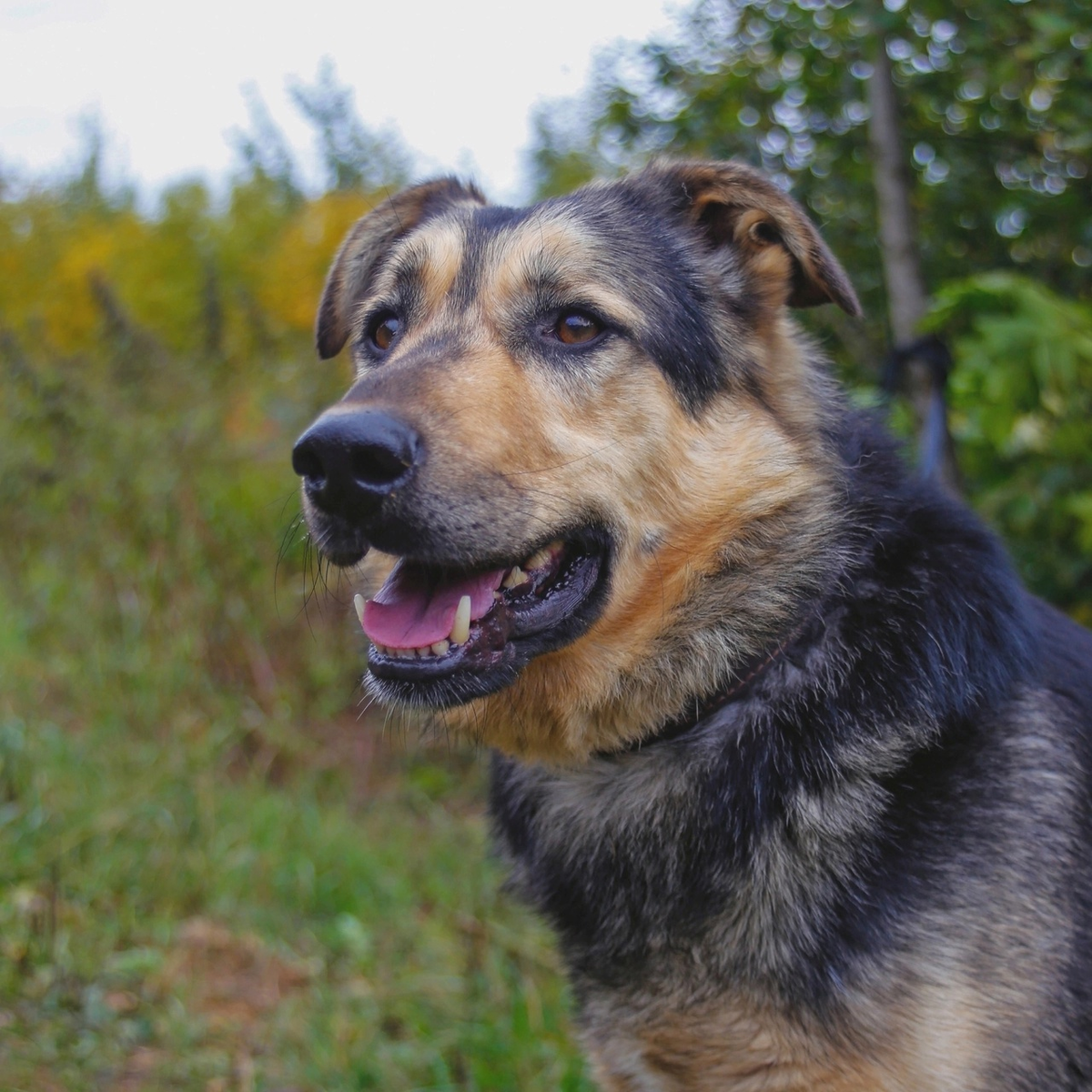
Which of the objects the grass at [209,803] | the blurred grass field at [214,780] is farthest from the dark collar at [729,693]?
the grass at [209,803]

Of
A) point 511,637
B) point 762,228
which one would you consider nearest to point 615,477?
point 511,637

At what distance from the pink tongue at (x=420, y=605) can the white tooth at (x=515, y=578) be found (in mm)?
15

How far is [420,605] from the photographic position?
253 cm

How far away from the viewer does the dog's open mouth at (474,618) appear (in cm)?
239

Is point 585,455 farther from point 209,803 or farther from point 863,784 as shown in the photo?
point 209,803

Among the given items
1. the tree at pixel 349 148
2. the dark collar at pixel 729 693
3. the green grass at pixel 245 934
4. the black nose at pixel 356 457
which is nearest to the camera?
the black nose at pixel 356 457

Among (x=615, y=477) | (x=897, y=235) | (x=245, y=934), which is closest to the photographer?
(x=615, y=477)

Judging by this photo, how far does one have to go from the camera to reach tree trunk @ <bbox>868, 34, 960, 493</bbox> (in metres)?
4.49

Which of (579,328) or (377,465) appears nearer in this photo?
(377,465)

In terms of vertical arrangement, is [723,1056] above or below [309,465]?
below

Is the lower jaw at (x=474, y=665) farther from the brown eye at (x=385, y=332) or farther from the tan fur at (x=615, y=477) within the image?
the brown eye at (x=385, y=332)

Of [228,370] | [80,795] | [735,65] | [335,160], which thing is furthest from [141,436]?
[735,65]

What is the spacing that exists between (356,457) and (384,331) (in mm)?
1031

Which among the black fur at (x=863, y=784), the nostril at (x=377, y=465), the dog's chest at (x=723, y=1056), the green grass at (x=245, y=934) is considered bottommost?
the green grass at (x=245, y=934)
